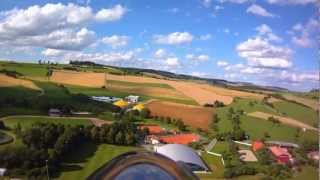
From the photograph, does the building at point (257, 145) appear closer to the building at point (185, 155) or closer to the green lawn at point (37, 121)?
the building at point (185, 155)

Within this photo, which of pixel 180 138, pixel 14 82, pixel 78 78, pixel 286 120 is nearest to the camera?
pixel 180 138

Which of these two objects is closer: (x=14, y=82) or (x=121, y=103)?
(x=121, y=103)

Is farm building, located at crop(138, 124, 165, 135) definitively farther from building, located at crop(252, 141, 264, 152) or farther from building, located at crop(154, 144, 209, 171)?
building, located at crop(252, 141, 264, 152)

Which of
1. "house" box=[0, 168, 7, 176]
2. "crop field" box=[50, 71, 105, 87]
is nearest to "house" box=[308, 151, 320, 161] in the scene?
"crop field" box=[50, 71, 105, 87]

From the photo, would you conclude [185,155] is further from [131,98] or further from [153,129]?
[131,98]

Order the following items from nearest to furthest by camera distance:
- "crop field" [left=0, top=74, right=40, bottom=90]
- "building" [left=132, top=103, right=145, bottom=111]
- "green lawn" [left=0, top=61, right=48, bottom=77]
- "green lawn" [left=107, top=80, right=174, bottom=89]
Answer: "building" [left=132, top=103, right=145, bottom=111], "crop field" [left=0, top=74, right=40, bottom=90], "green lawn" [left=107, top=80, right=174, bottom=89], "green lawn" [left=0, top=61, right=48, bottom=77]

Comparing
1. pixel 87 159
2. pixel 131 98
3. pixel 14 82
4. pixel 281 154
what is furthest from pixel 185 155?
pixel 14 82
